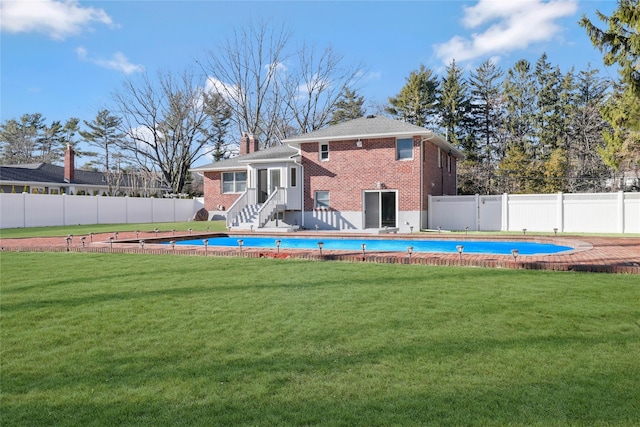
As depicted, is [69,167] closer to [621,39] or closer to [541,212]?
[541,212]

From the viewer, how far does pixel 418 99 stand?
37.8 meters

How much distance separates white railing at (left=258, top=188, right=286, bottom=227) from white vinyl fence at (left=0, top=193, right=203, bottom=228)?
12930 mm

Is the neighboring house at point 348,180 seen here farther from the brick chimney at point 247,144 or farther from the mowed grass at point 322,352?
the mowed grass at point 322,352

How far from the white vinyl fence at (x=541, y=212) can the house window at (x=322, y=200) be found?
5.16 m

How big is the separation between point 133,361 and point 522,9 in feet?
81.7

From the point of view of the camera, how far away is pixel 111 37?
24.5 meters

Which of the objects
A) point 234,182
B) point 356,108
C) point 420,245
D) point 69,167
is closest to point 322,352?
point 420,245

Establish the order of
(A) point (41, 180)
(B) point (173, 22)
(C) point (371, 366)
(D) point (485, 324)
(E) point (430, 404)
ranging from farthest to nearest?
(A) point (41, 180) < (B) point (173, 22) < (D) point (485, 324) < (C) point (371, 366) < (E) point (430, 404)

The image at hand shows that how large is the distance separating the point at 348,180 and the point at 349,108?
2184 centimetres

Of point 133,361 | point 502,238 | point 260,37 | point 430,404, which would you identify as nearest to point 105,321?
point 133,361

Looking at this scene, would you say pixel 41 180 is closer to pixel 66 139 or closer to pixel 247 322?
pixel 66 139

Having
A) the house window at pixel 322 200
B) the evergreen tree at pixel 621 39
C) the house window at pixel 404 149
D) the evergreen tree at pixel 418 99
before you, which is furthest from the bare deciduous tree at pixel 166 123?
the evergreen tree at pixel 621 39

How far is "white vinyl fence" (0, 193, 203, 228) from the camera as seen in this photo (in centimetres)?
2314

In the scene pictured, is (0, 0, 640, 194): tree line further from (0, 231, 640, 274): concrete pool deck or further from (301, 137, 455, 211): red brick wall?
(0, 231, 640, 274): concrete pool deck
